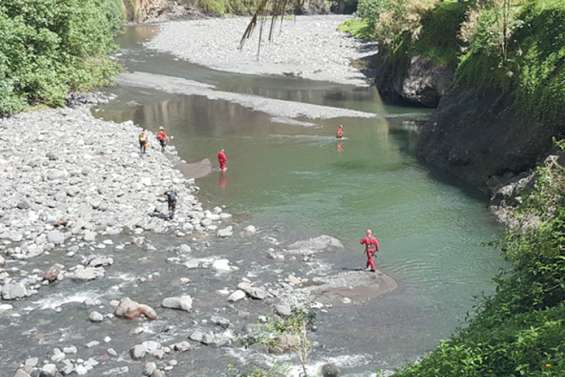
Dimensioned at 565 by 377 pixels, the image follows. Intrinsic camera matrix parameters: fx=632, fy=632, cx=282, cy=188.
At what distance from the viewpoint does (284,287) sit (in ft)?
69.8

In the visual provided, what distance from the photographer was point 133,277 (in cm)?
2173

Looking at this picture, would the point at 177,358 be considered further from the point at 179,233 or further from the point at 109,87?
the point at 109,87

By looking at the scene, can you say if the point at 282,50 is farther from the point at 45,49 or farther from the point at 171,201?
the point at 171,201

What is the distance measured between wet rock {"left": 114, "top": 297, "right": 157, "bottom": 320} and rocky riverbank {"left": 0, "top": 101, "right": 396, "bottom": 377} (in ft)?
0.13

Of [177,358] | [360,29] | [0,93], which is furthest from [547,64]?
[360,29]

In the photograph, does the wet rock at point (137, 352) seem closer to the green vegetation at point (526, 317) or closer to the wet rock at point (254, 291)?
the wet rock at point (254, 291)

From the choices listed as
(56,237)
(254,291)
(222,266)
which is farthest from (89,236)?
(254,291)

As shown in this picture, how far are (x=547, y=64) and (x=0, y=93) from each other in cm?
3125

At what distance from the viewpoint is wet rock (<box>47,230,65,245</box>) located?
79.5ft

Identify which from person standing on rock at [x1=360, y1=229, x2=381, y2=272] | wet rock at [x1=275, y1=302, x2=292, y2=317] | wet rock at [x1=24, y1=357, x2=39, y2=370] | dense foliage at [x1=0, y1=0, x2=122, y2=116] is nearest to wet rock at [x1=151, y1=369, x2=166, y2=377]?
wet rock at [x1=24, y1=357, x2=39, y2=370]

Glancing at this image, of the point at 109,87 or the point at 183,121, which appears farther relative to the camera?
the point at 109,87

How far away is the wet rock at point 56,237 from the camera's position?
24219 mm

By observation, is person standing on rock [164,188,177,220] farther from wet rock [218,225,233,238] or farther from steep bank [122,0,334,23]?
steep bank [122,0,334,23]

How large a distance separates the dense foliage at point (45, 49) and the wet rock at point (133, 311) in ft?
80.8
